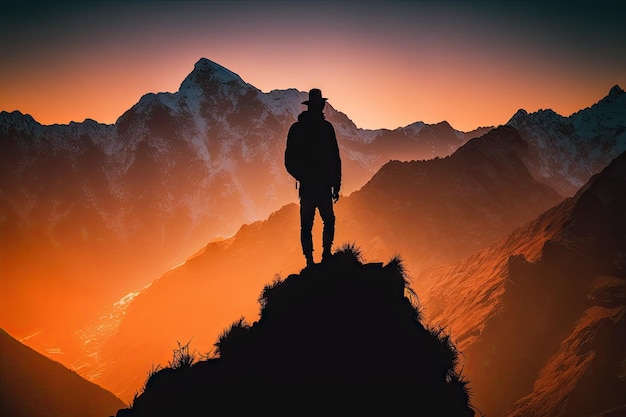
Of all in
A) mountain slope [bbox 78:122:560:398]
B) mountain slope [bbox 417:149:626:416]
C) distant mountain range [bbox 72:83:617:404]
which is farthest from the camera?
mountain slope [bbox 78:122:560:398]

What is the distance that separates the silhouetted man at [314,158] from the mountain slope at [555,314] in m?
48.7

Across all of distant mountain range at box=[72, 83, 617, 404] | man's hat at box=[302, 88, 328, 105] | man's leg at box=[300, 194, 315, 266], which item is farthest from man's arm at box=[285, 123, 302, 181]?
distant mountain range at box=[72, 83, 617, 404]

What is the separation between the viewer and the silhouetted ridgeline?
253 inches

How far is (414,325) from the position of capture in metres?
8.02

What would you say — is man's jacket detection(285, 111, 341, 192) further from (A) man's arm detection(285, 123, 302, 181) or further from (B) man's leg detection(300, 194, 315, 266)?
(B) man's leg detection(300, 194, 315, 266)

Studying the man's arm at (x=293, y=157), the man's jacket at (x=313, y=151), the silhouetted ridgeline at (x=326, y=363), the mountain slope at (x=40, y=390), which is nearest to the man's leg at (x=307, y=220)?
the man's jacket at (x=313, y=151)

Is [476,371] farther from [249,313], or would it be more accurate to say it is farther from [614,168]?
[249,313]

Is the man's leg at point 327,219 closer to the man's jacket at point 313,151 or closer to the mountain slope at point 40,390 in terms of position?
the man's jacket at point 313,151

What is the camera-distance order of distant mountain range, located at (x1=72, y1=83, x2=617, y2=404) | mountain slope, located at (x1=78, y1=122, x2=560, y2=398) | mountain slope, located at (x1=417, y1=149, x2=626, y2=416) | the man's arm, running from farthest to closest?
mountain slope, located at (x1=78, y1=122, x2=560, y2=398), distant mountain range, located at (x1=72, y1=83, x2=617, y2=404), mountain slope, located at (x1=417, y1=149, x2=626, y2=416), the man's arm

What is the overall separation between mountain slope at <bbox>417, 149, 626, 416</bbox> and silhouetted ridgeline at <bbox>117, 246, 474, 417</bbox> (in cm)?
4825

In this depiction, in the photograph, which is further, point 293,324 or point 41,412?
point 41,412

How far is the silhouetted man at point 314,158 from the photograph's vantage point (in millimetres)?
9453

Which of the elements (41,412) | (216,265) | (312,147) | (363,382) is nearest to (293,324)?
(363,382)

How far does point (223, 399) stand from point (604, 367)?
55.8 metres
